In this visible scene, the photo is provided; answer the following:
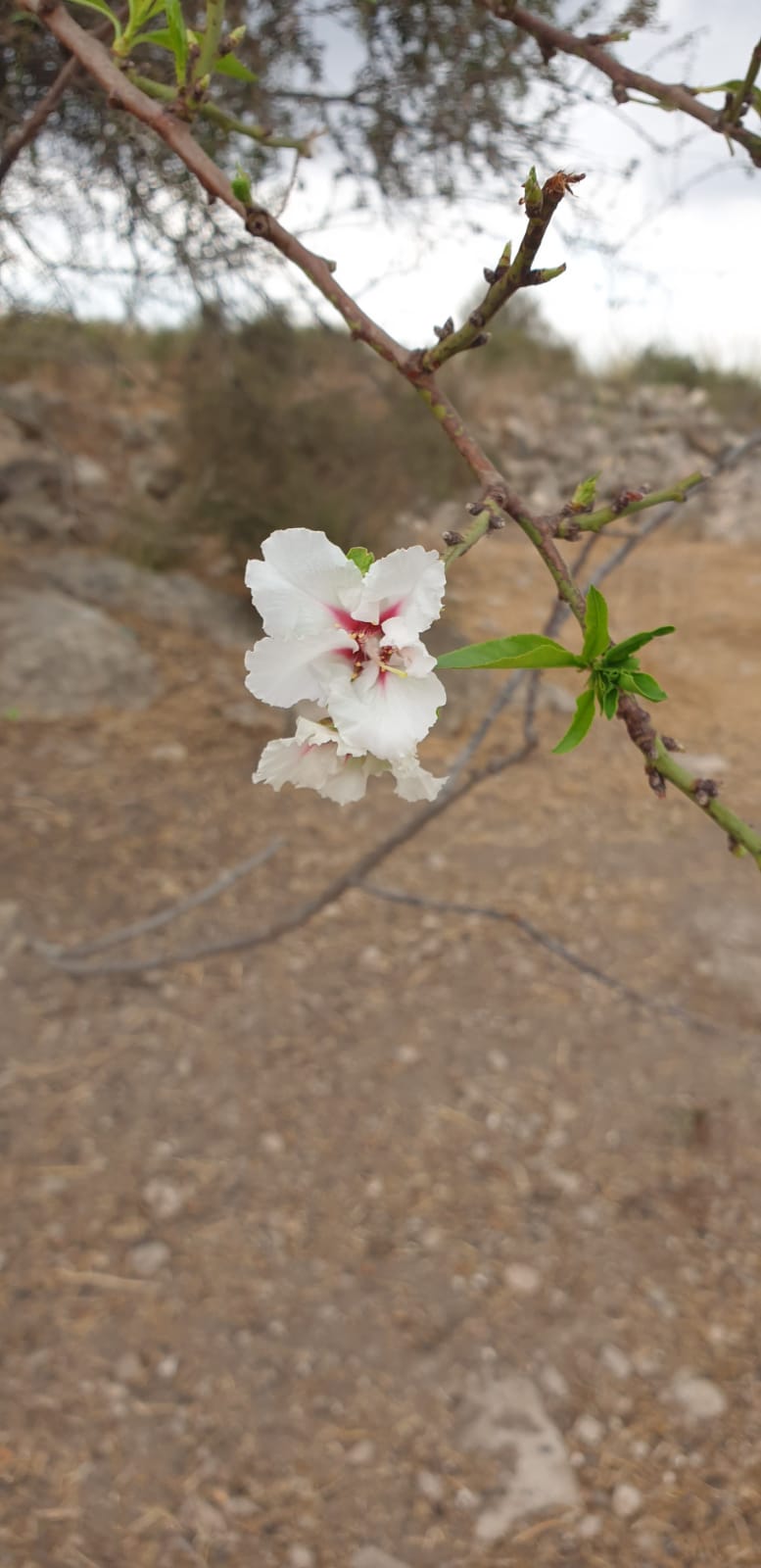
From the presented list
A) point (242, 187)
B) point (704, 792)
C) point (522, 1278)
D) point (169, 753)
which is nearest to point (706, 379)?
point (169, 753)

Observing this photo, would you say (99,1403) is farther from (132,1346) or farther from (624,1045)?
(624,1045)

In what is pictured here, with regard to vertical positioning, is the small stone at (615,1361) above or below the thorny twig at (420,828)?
below

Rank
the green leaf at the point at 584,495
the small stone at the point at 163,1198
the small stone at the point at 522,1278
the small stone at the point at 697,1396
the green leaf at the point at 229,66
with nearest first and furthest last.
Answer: the green leaf at the point at 584,495
the green leaf at the point at 229,66
the small stone at the point at 697,1396
the small stone at the point at 522,1278
the small stone at the point at 163,1198

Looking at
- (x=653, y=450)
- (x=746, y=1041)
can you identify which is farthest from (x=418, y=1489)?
(x=653, y=450)

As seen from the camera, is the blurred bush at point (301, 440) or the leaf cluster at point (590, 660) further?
the blurred bush at point (301, 440)

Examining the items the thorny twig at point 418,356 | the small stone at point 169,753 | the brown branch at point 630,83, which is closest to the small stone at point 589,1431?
the thorny twig at point 418,356

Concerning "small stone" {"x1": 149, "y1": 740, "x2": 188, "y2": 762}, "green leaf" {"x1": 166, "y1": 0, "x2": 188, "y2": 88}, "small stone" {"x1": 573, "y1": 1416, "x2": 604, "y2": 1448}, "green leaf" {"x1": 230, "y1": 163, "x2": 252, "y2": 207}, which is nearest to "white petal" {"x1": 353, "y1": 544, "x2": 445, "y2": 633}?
"green leaf" {"x1": 230, "y1": 163, "x2": 252, "y2": 207}

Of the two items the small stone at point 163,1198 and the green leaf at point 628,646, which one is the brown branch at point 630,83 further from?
the small stone at point 163,1198
